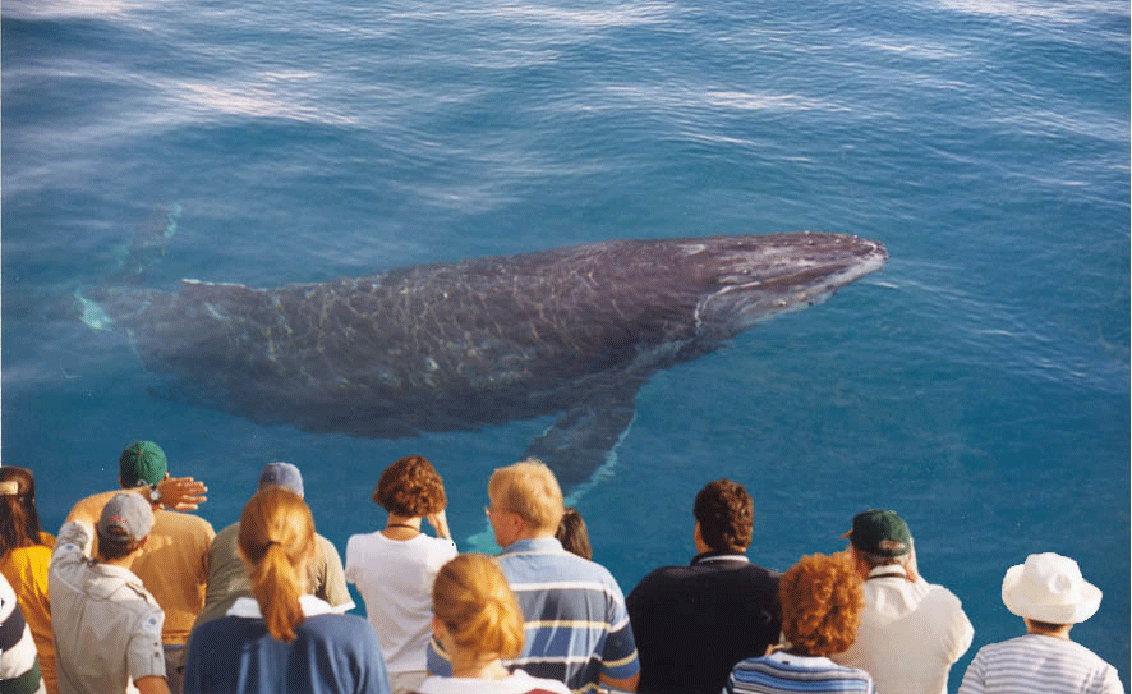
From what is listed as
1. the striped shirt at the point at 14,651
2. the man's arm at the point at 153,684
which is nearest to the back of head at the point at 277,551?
the man's arm at the point at 153,684

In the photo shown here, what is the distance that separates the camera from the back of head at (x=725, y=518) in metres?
5.81

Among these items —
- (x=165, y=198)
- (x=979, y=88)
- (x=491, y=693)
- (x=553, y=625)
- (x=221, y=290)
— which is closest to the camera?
(x=491, y=693)

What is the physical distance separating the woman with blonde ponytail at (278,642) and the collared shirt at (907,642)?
2.69 m

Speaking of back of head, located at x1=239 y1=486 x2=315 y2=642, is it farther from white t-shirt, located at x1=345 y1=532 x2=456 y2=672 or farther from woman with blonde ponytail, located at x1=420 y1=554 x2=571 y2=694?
white t-shirt, located at x1=345 y1=532 x2=456 y2=672

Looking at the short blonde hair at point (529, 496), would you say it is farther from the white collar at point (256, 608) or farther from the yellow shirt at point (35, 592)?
the yellow shirt at point (35, 592)

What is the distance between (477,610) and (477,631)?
9 cm

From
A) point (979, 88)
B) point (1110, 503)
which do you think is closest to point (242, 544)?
point (1110, 503)

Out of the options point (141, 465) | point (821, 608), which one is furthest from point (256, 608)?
point (821, 608)

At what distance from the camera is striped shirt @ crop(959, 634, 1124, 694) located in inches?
207

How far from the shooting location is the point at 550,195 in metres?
18.7

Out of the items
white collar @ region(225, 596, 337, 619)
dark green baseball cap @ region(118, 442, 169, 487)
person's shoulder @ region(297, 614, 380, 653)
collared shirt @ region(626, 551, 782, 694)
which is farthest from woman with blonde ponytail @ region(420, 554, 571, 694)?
dark green baseball cap @ region(118, 442, 169, 487)

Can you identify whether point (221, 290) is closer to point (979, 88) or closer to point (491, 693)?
point (491, 693)

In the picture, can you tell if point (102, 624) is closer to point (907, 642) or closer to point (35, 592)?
point (35, 592)

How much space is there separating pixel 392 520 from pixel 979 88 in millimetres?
21377
